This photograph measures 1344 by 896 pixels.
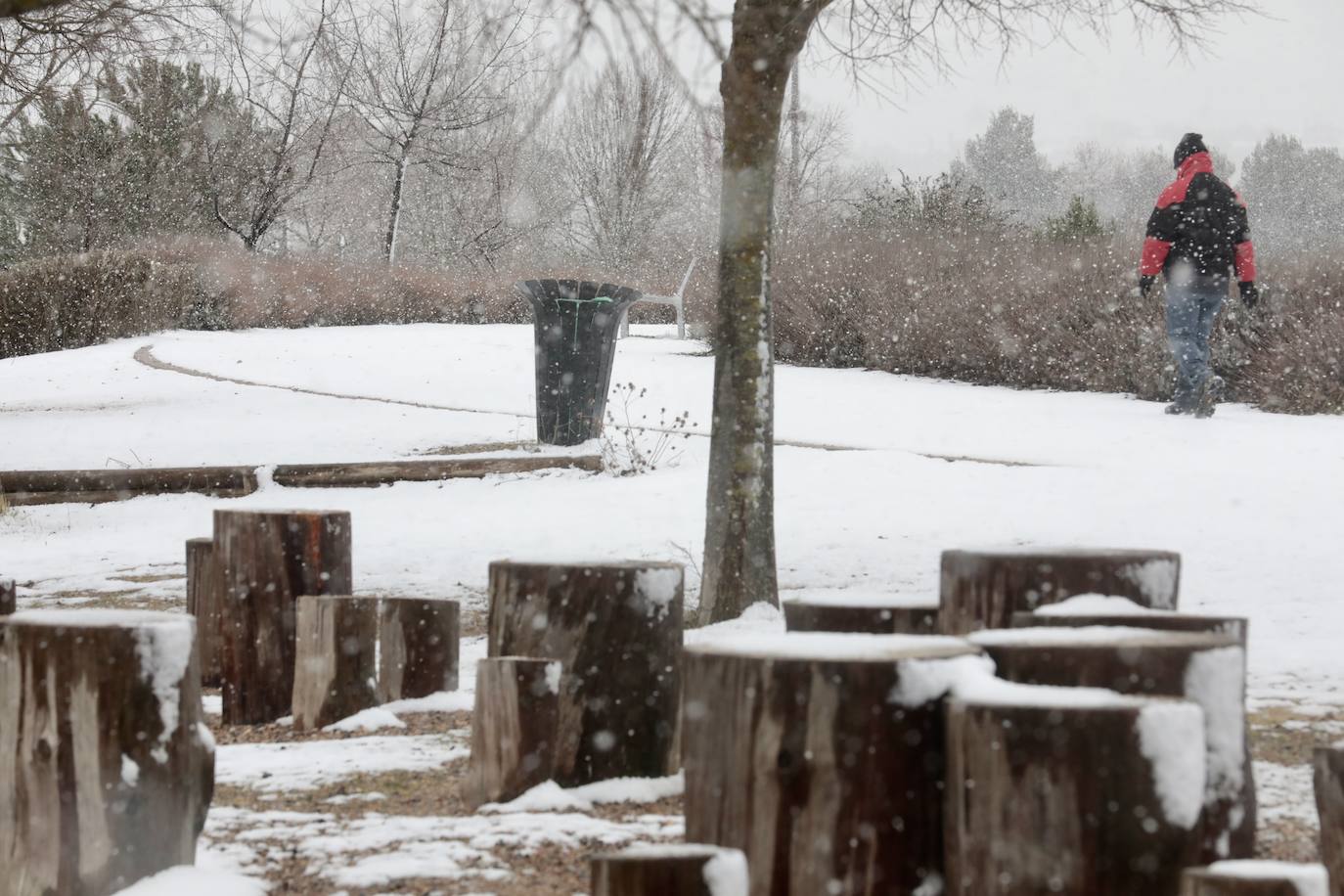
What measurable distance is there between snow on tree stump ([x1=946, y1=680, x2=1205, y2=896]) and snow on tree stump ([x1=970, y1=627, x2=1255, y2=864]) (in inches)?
6.9

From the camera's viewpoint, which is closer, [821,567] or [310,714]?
[310,714]

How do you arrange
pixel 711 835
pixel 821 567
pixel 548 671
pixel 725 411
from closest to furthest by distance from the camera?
pixel 711 835
pixel 548 671
pixel 725 411
pixel 821 567

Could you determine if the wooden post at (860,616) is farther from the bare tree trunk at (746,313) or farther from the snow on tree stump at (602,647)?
the bare tree trunk at (746,313)

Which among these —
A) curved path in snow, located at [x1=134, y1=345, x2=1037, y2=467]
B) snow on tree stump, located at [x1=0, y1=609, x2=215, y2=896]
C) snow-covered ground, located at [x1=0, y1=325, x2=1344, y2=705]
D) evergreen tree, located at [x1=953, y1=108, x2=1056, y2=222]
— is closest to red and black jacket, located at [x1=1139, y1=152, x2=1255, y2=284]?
snow-covered ground, located at [x1=0, y1=325, x2=1344, y2=705]

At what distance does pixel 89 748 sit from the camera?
2488 millimetres

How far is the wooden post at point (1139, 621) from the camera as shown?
255 centimetres

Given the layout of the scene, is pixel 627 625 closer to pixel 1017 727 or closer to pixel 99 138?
pixel 1017 727

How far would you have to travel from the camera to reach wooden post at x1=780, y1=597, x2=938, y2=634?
2.95 metres

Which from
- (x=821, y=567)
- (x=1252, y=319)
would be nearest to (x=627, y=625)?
Answer: (x=821, y=567)

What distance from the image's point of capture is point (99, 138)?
2848cm

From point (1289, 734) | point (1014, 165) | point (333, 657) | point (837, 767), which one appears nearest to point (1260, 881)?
point (837, 767)

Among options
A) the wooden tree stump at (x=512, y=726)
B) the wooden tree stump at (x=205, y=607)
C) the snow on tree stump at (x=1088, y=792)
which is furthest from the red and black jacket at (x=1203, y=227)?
the snow on tree stump at (x=1088, y=792)

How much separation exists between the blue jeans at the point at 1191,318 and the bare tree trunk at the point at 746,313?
6629mm

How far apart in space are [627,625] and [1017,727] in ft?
4.80
